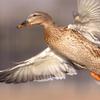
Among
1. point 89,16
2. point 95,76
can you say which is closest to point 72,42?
point 89,16

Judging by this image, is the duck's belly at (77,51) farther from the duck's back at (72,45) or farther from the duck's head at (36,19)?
the duck's head at (36,19)

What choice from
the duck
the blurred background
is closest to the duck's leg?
the duck

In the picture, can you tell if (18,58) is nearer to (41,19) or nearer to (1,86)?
(1,86)

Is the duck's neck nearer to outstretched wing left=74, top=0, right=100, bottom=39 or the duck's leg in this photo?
outstretched wing left=74, top=0, right=100, bottom=39

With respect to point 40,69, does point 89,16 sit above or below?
above

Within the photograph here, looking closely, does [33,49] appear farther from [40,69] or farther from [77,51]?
[77,51]

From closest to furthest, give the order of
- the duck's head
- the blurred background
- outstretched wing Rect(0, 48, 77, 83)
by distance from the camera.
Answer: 1. the duck's head
2. outstretched wing Rect(0, 48, 77, 83)
3. the blurred background

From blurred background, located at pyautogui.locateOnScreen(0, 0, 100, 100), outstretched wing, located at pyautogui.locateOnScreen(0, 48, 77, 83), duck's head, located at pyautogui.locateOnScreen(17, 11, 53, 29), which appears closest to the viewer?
duck's head, located at pyautogui.locateOnScreen(17, 11, 53, 29)
